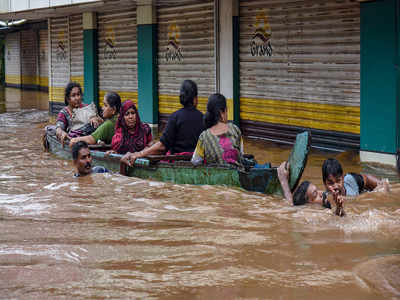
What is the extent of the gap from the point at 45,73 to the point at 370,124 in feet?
88.9

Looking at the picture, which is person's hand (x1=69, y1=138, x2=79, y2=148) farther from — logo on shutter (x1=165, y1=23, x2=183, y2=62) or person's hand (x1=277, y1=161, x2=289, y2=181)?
logo on shutter (x1=165, y1=23, x2=183, y2=62)

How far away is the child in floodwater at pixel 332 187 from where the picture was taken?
6633 mm

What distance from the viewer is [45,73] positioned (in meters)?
35.3

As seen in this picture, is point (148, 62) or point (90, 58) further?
point (90, 58)

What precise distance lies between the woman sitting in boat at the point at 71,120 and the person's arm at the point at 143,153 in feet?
7.71

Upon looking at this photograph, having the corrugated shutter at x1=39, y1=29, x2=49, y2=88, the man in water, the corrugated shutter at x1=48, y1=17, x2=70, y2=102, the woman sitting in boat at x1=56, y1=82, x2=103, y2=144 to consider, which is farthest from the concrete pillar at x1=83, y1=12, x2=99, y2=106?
the corrugated shutter at x1=39, y1=29, x2=49, y2=88

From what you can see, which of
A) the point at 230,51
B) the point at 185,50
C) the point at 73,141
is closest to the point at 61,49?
the point at 185,50

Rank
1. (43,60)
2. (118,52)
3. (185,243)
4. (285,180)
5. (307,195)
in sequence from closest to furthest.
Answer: (185,243)
(307,195)
(285,180)
(118,52)
(43,60)

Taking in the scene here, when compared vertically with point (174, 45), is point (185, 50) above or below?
below

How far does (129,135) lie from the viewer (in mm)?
9758

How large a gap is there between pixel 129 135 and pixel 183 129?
1251 mm

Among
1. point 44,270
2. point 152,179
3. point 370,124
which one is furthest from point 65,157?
point 44,270

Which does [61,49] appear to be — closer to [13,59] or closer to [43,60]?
[43,60]

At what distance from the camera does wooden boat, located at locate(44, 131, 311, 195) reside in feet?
24.2
